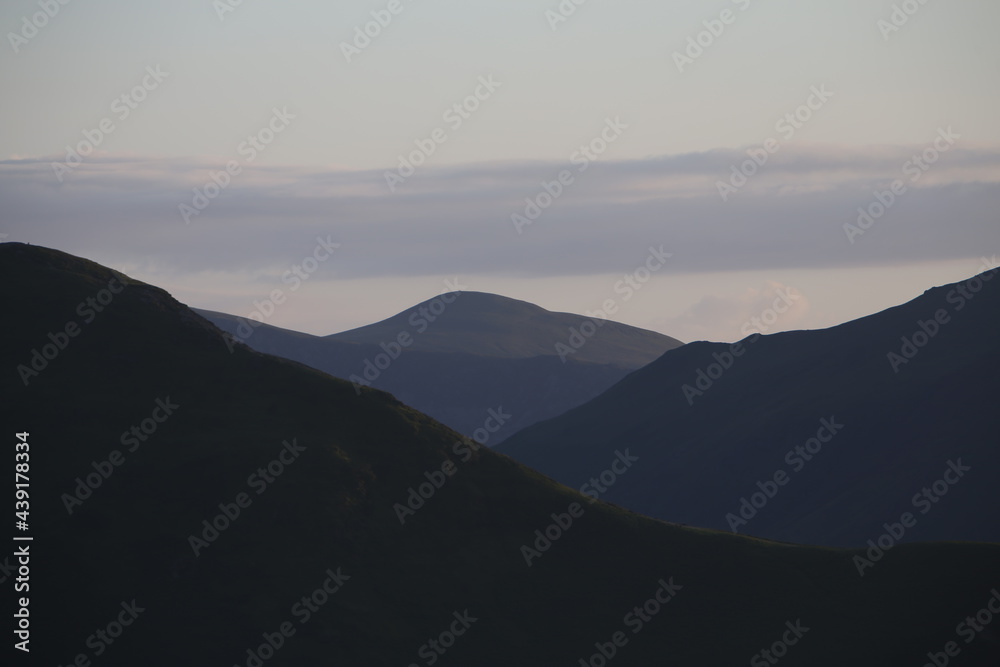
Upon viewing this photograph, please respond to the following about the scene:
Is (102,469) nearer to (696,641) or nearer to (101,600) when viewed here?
(101,600)

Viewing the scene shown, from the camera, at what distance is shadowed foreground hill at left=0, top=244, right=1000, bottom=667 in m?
76.3

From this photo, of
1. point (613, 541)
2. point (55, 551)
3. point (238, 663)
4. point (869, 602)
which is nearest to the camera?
point (238, 663)

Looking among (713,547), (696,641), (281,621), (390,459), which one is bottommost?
(281,621)

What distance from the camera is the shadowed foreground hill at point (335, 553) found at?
250 ft

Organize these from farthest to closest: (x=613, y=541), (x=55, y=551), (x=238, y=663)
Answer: (x=613, y=541) → (x=55, y=551) → (x=238, y=663)

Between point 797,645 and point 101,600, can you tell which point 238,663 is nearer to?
point 101,600

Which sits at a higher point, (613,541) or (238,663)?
(613,541)

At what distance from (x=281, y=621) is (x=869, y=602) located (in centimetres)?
4550

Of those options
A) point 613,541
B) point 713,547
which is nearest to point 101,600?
point 613,541

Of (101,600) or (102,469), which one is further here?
(102,469)

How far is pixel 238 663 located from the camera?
2832 inches

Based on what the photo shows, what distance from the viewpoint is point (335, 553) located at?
83.8 meters

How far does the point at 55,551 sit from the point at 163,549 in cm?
741

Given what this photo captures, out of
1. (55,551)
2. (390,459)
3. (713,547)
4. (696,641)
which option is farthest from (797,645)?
(55,551)
